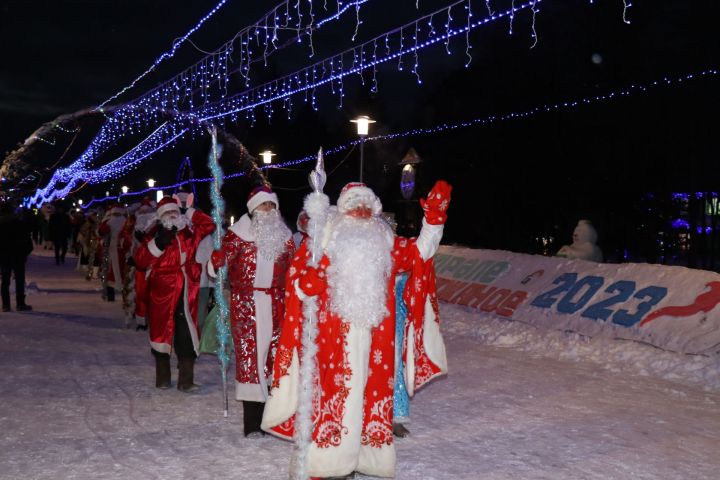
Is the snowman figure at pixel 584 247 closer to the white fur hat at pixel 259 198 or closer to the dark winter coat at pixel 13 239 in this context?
the white fur hat at pixel 259 198

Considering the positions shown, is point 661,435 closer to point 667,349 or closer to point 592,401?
point 592,401

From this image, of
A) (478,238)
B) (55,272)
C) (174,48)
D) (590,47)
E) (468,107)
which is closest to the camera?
(174,48)

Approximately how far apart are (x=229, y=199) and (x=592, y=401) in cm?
4986

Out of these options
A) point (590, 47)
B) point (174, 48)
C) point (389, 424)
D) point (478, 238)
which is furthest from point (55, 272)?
point (389, 424)

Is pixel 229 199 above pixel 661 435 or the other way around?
above

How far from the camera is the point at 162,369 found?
24.0 feet

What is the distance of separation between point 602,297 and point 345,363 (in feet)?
21.0

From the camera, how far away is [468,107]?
87.8 ft

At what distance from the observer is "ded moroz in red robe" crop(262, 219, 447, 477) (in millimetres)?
4551

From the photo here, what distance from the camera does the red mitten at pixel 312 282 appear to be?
4.55 m

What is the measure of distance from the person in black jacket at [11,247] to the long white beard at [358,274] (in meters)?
9.95

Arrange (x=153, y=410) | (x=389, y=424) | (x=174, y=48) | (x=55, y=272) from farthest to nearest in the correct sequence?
(x=55, y=272) < (x=174, y=48) < (x=153, y=410) < (x=389, y=424)

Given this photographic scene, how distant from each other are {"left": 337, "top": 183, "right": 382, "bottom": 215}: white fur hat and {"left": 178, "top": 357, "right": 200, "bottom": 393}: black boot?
3.15 meters

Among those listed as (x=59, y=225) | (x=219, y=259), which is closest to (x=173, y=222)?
(x=219, y=259)
